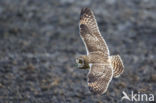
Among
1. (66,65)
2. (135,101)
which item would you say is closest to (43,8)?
(66,65)

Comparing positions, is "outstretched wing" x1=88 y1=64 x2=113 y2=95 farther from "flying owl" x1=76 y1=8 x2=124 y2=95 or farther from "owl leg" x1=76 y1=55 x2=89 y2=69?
"owl leg" x1=76 y1=55 x2=89 y2=69

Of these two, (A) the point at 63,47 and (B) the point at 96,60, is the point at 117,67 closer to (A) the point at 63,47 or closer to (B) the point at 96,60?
(B) the point at 96,60

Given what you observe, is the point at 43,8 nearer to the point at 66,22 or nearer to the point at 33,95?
the point at 66,22

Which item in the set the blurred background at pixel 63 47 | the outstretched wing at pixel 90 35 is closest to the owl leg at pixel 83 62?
the outstretched wing at pixel 90 35

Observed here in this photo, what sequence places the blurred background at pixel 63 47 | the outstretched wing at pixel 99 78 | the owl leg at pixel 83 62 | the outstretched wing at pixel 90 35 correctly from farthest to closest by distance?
the blurred background at pixel 63 47 < the outstretched wing at pixel 90 35 < the owl leg at pixel 83 62 < the outstretched wing at pixel 99 78

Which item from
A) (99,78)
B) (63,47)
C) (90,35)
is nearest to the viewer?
(99,78)

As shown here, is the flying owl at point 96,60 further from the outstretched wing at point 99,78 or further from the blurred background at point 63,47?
the blurred background at point 63,47

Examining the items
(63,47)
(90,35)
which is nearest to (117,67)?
(90,35)

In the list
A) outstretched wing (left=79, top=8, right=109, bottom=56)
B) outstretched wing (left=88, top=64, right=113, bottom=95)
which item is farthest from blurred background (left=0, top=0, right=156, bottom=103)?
outstretched wing (left=88, top=64, right=113, bottom=95)
